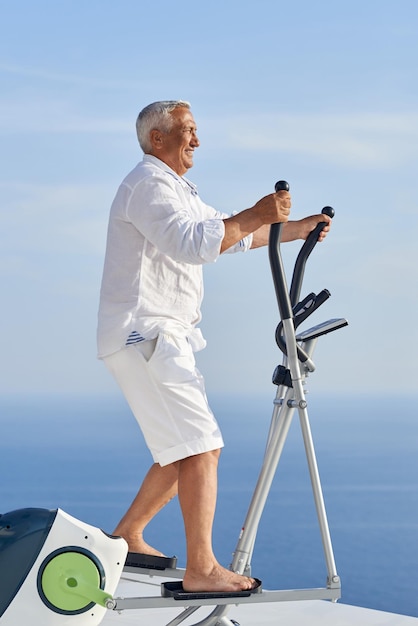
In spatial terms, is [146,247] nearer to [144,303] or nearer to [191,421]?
[144,303]

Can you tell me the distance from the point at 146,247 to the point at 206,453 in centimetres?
63

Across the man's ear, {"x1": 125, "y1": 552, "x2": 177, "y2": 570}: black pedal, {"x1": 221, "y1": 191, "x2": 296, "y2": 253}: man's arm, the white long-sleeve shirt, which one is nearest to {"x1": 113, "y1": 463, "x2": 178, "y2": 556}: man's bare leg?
{"x1": 125, "y1": 552, "x2": 177, "y2": 570}: black pedal

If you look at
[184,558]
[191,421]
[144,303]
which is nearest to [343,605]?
[184,558]

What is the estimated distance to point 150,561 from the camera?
123 inches

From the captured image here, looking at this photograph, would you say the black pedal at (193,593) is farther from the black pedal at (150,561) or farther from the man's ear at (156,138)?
the man's ear at (156,138)

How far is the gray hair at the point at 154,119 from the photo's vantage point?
3102 millimetres

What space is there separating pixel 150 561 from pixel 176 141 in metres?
1.31

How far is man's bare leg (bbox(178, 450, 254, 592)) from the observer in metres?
2.83

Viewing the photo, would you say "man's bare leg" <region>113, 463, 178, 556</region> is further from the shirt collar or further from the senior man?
the shirt collar

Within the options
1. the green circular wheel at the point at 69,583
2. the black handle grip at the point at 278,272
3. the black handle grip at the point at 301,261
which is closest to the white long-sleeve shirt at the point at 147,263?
the black handle grip at the point at 278,272

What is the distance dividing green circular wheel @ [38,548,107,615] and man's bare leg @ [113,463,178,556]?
378 mm

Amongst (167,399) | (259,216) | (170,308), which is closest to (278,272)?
(259,216)

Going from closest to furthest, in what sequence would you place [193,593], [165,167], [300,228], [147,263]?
[193,593] < [147,263] < [165,167] < [300,228]

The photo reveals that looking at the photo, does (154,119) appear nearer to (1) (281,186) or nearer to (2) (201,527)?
(1) (281,186)
